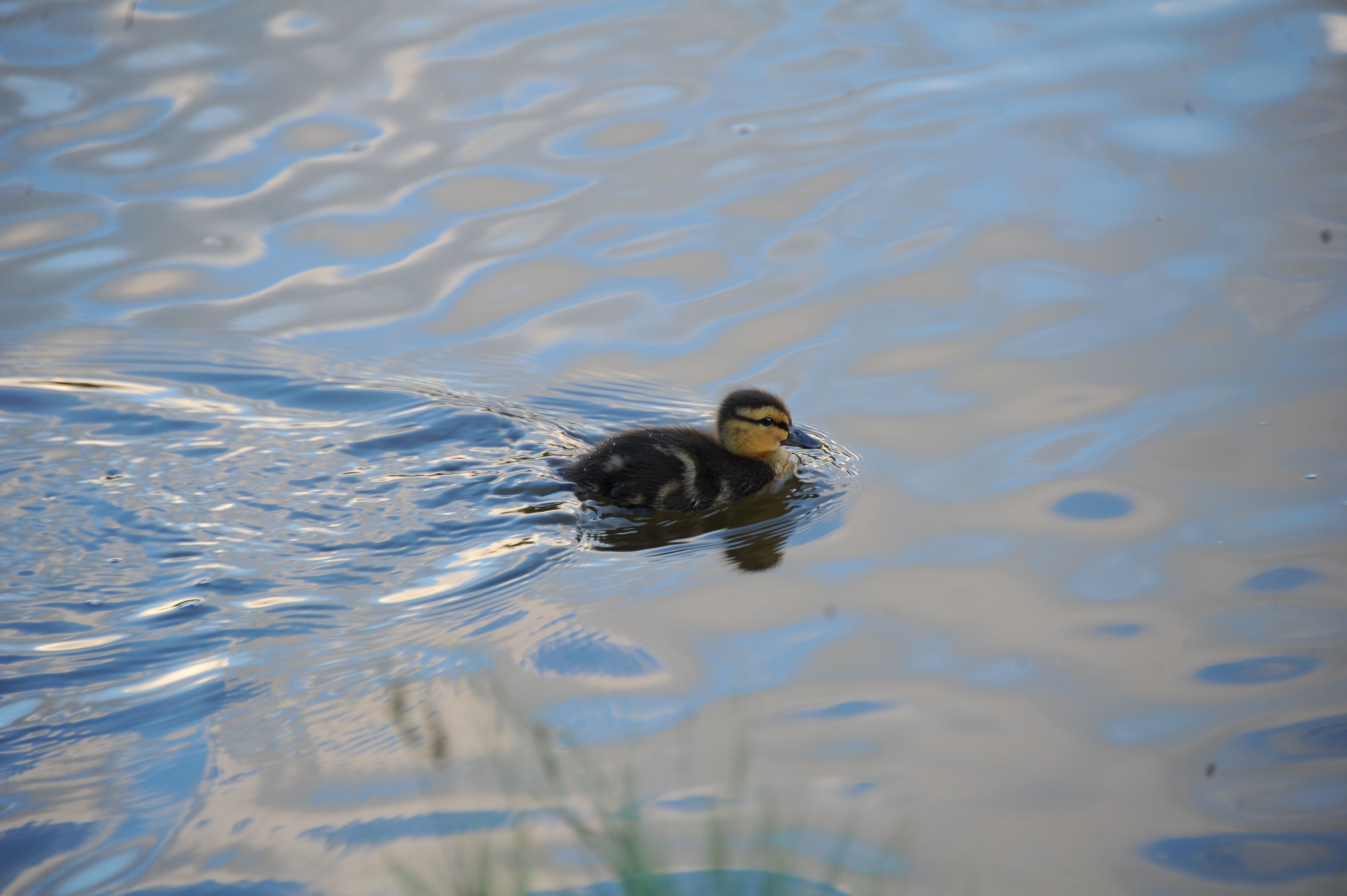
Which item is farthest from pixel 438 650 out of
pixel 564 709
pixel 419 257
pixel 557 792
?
pixel 419 257

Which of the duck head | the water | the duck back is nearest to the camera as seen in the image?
the water

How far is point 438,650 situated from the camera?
3.13 metres

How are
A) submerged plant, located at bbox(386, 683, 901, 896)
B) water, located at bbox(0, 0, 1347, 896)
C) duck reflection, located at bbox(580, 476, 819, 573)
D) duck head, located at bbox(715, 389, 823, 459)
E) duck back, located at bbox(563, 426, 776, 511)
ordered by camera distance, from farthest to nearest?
duck head, located at bbox(715, 389, 823, 459), duck back, located at bbox(563, 426, 776, 511), duck reflection, located at bbox(580, 476, 819, 573), water, located at bbox(0, 0, 1347, 896), submerged plant, located at bbox(386, 683, 901, 896)

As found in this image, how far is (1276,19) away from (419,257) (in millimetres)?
4552

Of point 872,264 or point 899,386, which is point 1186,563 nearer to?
point 899,386

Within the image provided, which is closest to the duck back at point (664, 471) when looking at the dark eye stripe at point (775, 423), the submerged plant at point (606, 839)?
the dark eye stripe at point (775, 423)

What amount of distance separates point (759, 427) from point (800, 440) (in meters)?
0.14

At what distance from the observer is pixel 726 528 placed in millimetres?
3908

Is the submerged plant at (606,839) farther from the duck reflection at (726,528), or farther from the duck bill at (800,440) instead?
the duck bill at (800,440)

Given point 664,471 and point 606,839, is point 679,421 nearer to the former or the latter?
point 664,471

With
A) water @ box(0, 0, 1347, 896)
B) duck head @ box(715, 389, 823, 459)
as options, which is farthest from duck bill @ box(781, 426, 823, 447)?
water @ box(0, 0, 1347, 896)

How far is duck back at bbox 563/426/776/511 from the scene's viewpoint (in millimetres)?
3951

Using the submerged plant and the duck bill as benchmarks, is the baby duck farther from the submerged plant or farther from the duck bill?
the submerged plant

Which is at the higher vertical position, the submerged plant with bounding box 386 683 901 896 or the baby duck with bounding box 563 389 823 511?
the baby duck with bounding box 563 389 823 511
